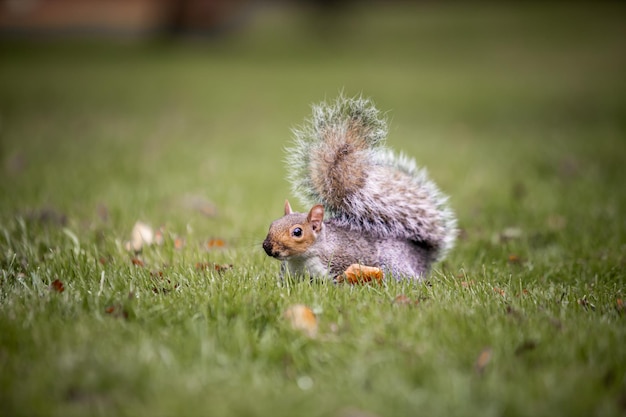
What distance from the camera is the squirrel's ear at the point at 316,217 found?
3043 millimetres

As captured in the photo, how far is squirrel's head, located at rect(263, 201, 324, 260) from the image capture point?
2.98m

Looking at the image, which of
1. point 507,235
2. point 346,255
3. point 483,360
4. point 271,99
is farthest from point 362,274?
point 271,99

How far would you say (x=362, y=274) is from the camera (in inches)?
120

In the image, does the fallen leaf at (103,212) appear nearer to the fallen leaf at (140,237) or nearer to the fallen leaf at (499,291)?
the fallen leaf at (140,237)

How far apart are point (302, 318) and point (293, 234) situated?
1.98 feet

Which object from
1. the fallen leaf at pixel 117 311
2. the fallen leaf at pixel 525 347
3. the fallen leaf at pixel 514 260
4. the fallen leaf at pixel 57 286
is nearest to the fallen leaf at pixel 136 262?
the fallen leaf at pixel 57 286

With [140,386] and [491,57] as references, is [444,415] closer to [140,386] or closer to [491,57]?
[140,386]

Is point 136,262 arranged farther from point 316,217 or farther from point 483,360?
point 483,360

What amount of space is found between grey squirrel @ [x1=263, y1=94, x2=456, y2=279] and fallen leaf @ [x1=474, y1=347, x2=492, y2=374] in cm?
91

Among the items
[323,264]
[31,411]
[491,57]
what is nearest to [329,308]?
[323,264]

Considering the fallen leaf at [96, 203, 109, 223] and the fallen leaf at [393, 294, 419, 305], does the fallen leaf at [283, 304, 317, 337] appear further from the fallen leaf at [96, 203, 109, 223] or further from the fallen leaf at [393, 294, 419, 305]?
the fallen leaf at [96, 203, 109, 223]

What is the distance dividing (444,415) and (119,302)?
1.57m

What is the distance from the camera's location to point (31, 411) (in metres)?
1.94

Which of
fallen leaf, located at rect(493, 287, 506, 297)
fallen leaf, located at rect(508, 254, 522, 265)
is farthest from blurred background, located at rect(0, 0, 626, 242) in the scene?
fallen leaf, located at rect(493, 287, 506, 297)
